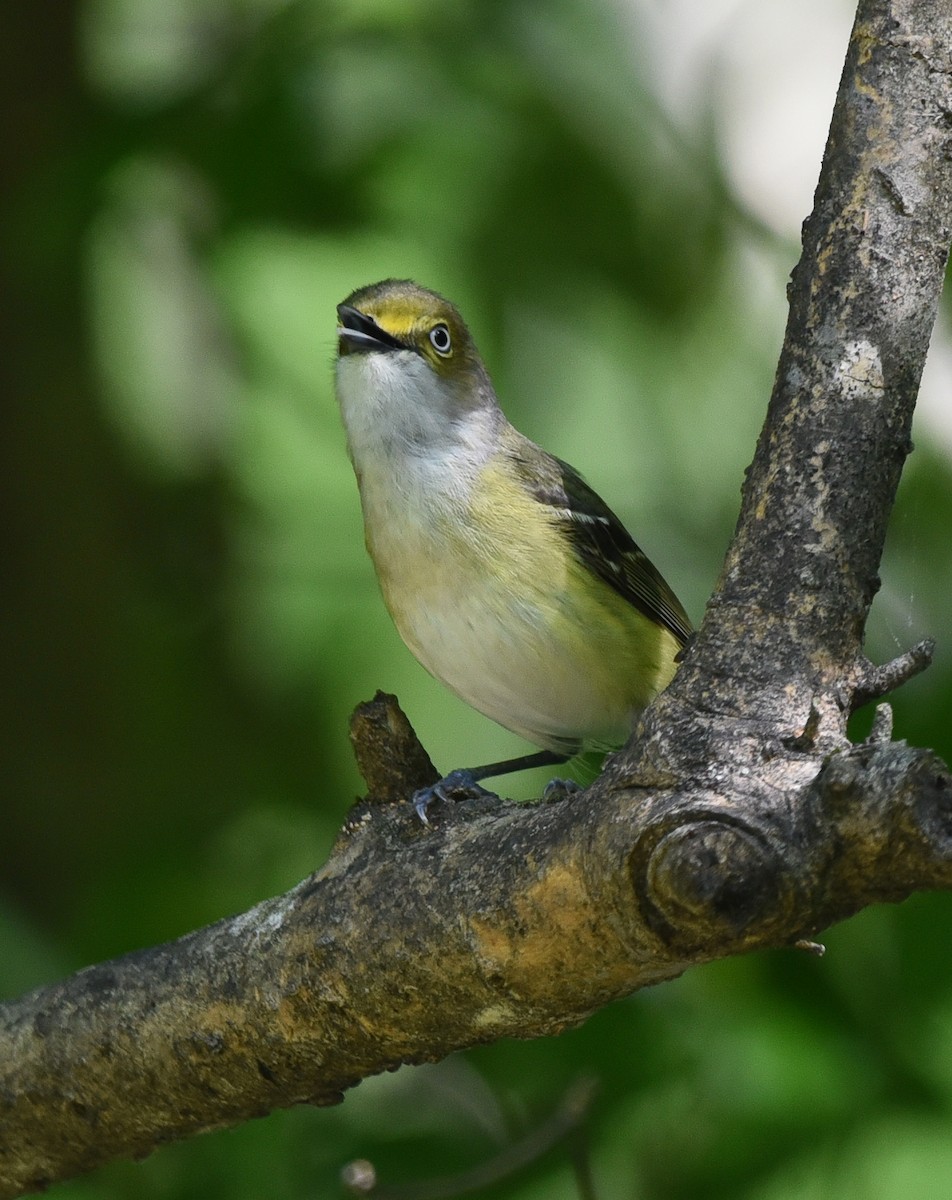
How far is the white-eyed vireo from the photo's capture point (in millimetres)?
4172

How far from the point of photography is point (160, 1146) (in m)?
3.50

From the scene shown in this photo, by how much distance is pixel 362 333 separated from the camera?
442 centimetres

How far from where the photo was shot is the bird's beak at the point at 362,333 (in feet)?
14.5

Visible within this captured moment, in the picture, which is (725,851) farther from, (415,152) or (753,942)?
(415,152)

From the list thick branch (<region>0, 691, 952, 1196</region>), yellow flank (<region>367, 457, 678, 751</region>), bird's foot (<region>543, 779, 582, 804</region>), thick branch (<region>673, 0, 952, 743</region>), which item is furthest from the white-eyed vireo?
thick branch (<region>673, 0, 952, 743</region>)

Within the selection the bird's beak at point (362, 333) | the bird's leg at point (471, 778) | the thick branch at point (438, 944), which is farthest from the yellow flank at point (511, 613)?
the thick branch at point (438, 944)

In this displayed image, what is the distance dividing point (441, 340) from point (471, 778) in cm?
138

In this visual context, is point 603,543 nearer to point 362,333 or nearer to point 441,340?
point 441,340

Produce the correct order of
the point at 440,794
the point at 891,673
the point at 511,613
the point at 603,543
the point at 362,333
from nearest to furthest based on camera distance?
1. the point at 891,673
2. the point at 440,794
3. the point at 511,613
4. the point at 362,333
5. the point at 603,543

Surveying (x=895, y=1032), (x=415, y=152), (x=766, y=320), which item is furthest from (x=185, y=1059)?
(x=766, y=320)

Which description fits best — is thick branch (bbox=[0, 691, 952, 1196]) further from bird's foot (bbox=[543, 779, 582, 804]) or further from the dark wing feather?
the dark wing feather

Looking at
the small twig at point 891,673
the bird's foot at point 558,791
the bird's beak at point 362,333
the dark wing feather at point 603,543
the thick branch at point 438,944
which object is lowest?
the thick branch at point 438,944

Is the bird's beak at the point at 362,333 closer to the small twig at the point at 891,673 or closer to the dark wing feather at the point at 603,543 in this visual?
the dark wing feather at the point at 603,543

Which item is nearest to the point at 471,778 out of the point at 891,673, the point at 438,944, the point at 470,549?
the point at 470,549
